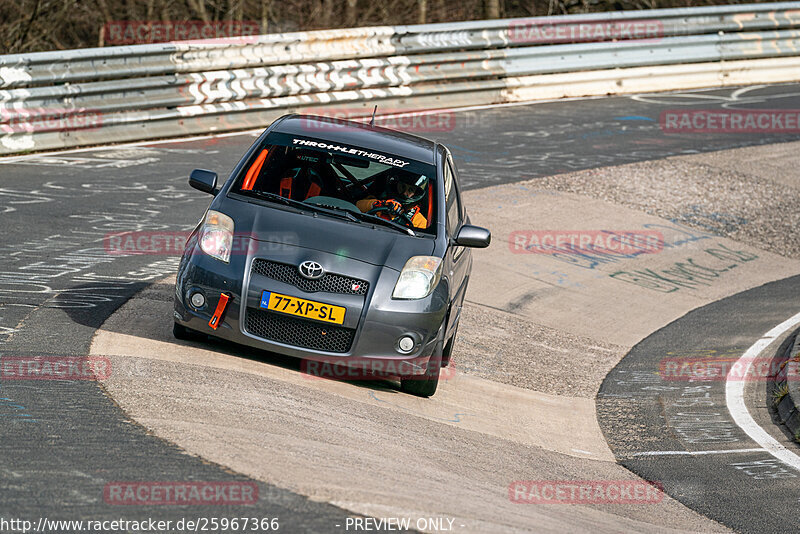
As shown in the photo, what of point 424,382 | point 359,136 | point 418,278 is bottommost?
point 424,382

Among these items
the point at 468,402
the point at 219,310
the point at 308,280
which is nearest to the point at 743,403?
the point at 468,402

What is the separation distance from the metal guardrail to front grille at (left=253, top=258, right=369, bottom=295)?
7.80 metres

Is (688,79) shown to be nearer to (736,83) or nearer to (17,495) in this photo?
(736,83)

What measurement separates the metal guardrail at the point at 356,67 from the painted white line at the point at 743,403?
27.8 feet

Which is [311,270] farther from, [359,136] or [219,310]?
[359,136]

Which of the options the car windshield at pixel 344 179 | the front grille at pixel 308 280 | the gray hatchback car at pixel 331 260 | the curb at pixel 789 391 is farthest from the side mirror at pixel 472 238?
the curb at pixel 789 391

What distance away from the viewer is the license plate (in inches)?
266

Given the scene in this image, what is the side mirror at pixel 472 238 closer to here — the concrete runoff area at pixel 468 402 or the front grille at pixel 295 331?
the concrete runoff area at pixel 468 402

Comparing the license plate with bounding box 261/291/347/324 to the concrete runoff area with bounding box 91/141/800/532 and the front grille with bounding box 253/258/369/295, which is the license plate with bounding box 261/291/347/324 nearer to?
the front grille with bounding box 253/258/369/295

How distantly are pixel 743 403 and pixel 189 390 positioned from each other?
4880 mm

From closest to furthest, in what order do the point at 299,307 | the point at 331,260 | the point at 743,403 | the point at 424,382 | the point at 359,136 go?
the point at 299,307
the point at 331,260
the point at 424,382
the point at 359,136
the point at 743,403

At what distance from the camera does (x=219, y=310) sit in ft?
22.4

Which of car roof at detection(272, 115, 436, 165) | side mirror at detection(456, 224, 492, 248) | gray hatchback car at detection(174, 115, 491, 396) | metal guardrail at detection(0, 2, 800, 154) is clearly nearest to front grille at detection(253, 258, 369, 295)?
gray hatchback car at detection(174, 115, 491, 396)

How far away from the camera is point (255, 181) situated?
7.75 m
